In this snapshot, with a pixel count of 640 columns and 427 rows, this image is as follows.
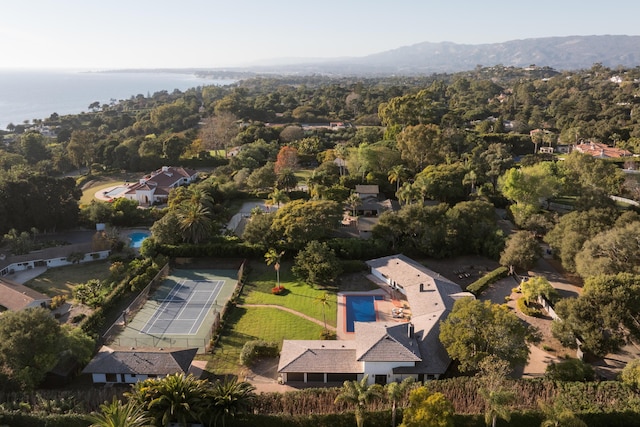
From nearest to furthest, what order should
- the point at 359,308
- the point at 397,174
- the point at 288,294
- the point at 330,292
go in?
the point at 359,308 → the point at 288,294 → the point at 330,292 → the point at 397,174

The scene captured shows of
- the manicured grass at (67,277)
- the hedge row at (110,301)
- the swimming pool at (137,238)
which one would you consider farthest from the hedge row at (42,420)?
the swimming pool at (137,238)

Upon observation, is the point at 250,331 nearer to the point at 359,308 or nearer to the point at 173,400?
the point at 359,308

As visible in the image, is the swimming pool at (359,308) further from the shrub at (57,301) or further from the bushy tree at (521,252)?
the shrub at (57,301)

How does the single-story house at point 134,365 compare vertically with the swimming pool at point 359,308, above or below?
above

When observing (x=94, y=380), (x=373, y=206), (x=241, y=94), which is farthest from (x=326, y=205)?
(x=241, y=94)

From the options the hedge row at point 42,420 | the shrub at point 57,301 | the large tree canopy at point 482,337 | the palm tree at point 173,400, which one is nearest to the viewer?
the palm tree at point 173,400

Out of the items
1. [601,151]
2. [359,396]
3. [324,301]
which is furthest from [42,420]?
[601,151]

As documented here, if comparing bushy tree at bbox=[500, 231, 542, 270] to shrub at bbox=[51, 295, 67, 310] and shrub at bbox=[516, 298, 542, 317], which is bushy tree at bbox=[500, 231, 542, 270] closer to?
shrub at bbox=[516, 298, 542, 317]
